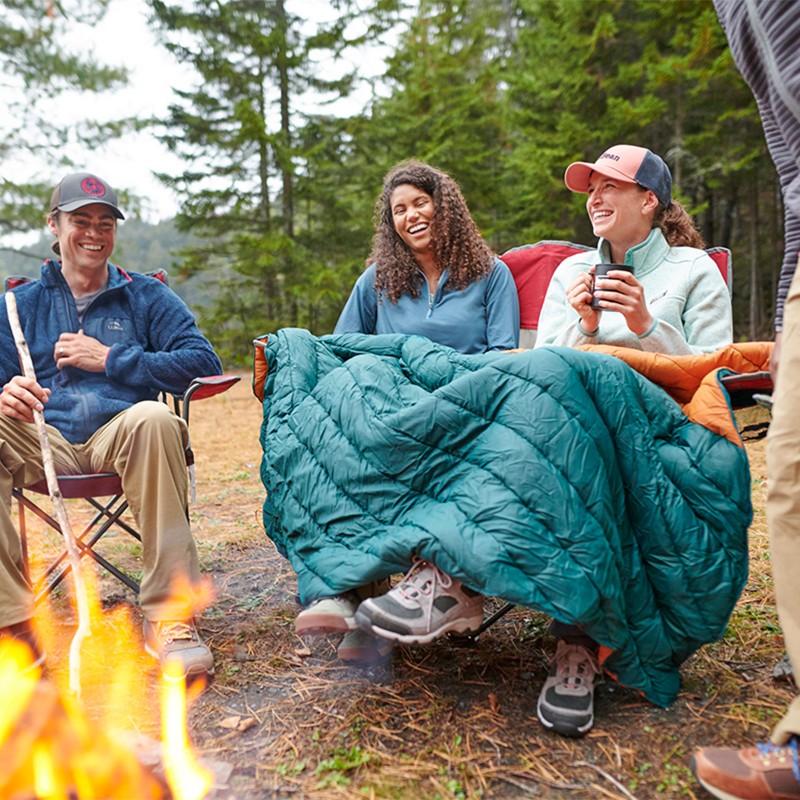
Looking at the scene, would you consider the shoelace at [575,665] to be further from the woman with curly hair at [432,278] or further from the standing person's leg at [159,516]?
the woman with curly hair at [432,278]

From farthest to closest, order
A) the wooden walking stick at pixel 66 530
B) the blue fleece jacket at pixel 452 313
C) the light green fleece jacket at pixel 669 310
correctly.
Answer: the blue fleece jacket at pixel 452 313
the light green fleece jacket at pixel 669 310
the wooden walking stick at pixel 66 530

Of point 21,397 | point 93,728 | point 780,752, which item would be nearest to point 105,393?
point 21,397

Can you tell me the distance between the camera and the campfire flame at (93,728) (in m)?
1.14

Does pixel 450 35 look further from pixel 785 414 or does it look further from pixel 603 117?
pixel 785 414

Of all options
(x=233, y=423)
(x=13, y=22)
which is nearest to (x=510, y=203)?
(x=233, y=423)

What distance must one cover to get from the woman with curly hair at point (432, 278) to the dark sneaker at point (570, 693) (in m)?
1.13

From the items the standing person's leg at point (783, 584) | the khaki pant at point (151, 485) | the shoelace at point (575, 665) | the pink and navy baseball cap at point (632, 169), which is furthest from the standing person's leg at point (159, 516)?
the pink and navy baseball cap at point (632, 169)

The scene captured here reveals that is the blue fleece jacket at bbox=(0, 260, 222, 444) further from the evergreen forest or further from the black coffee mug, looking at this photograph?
the evergreen forest

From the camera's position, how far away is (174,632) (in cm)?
179

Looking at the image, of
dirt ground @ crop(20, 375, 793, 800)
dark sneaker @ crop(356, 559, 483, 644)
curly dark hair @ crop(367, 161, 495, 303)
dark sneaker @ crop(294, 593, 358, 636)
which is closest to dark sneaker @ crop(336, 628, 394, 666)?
dirt ground @ crop(20, 375, 793, 800)

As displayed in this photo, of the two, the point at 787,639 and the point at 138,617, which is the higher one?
the point at 787,639

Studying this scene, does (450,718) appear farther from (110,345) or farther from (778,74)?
(110,345)

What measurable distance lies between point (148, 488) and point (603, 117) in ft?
24.1

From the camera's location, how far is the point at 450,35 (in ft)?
33.8
